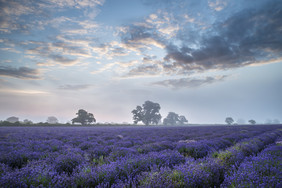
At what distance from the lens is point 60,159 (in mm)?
3871

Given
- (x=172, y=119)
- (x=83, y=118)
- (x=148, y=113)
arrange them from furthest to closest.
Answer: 1. (x=172, y=119)
2. (x=148, y=113)
3. (x=83, y=118)

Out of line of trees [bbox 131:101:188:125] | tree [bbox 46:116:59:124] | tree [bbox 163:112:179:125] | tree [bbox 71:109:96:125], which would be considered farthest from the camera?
tree [bbox 46:116:59:124]

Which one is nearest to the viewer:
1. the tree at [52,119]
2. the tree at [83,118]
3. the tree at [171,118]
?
the tree at [83,118]

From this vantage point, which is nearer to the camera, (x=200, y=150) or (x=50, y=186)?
(x=50, y=186)

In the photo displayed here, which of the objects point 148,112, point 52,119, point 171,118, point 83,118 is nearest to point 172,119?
point 171,118

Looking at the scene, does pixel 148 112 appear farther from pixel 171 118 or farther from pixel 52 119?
pixel 52 119

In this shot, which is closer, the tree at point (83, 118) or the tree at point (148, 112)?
the tree at point (83, 118)

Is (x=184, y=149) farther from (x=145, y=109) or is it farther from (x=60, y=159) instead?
(x=145, y=109)

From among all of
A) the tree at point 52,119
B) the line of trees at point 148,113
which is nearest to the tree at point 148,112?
the line of trees at point 148,113

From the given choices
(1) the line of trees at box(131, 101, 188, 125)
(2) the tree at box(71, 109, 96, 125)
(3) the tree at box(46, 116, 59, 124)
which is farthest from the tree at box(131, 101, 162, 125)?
(3) the tree at box(46, 116, 59, 124)

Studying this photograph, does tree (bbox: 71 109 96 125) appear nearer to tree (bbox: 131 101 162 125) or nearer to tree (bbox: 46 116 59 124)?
tree (bbox: 131 101 162 125)

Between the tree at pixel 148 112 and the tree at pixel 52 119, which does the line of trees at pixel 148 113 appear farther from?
the tree at pixel 52 119

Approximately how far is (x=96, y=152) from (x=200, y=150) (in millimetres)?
3953

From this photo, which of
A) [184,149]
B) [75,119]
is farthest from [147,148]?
[75,119]
